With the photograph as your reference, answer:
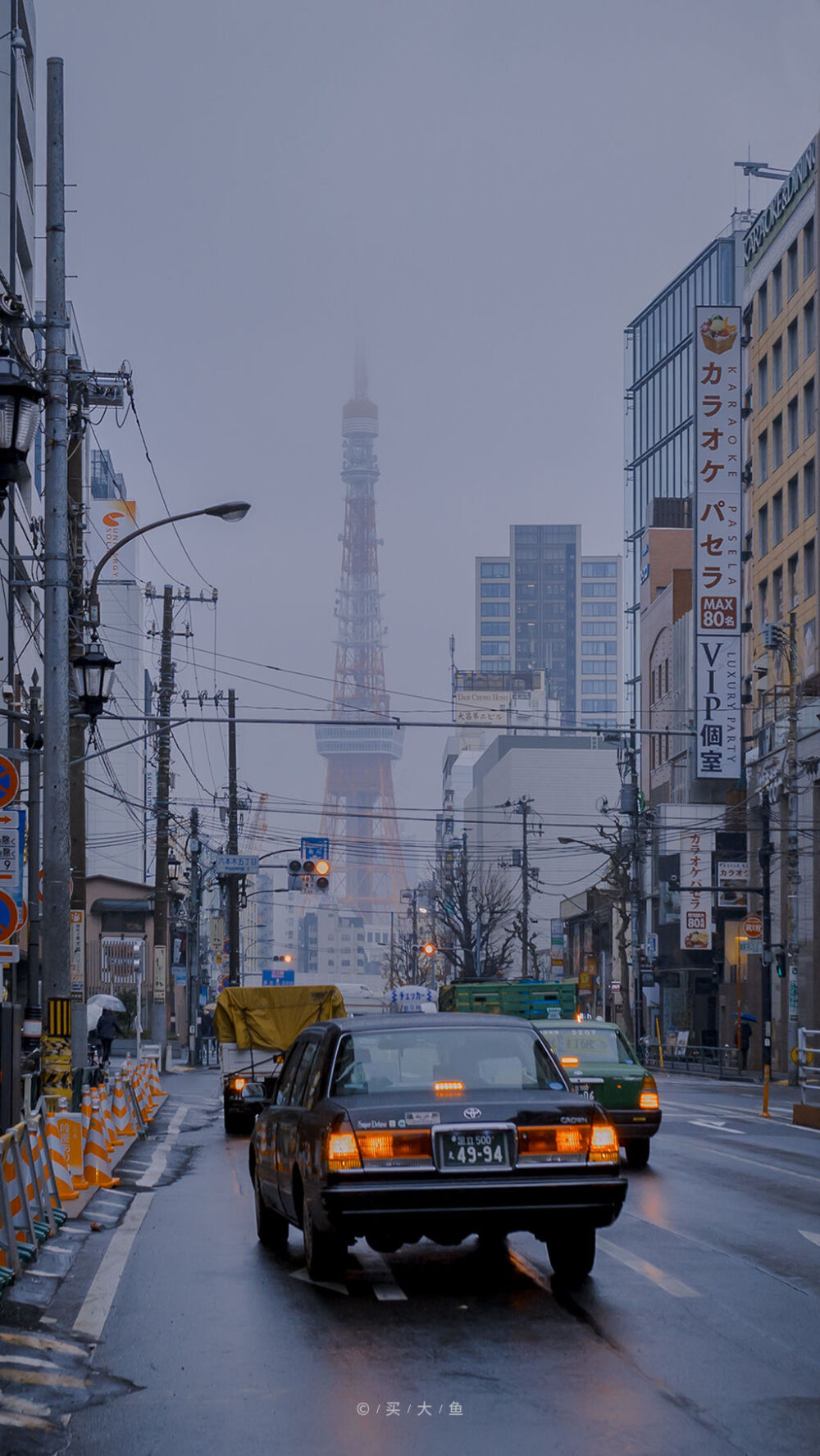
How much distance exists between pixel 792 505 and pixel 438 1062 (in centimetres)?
4900

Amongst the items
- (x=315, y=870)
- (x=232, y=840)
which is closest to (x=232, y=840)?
(x=232, y=840)

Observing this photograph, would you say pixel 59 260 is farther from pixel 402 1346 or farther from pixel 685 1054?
pixel 685 1054

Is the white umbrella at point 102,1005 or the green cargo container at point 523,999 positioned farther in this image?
the white umbrella at point 102,1005

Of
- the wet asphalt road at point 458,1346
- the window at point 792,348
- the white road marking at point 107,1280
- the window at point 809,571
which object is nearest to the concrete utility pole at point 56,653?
the white road marking at point 107,1280

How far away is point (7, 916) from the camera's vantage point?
14.6 metres

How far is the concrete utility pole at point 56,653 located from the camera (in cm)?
1952

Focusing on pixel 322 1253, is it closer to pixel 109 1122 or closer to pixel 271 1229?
pixel 271 1229

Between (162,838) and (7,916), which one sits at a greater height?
(162,838)

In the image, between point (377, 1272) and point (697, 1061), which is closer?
point (377, 1272)

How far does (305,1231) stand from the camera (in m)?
11.1

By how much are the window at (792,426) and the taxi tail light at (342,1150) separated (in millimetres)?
49725

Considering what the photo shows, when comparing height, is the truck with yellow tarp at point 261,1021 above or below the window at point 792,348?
below

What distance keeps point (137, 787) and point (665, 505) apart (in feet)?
126

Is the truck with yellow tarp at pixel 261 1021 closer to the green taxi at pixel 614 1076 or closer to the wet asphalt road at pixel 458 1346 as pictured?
the green taxi at pixel 614 1076
